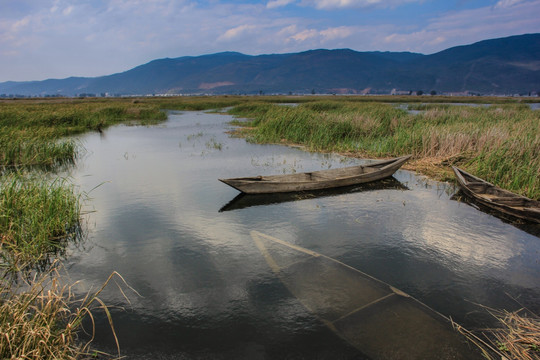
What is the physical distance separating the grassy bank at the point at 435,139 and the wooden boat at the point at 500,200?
3.72 feet

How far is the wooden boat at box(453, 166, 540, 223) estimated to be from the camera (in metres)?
8.38

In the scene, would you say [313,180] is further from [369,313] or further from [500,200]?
[369,313]

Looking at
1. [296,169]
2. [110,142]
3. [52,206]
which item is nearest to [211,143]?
[110,142]

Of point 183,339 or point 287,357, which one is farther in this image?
point 183,339

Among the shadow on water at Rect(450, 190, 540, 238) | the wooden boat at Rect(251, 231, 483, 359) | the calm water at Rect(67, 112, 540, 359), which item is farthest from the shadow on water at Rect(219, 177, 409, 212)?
the wooden boat at Rect(251, 231, 483, 359)

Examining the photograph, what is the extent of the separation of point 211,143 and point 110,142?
7.17 meters

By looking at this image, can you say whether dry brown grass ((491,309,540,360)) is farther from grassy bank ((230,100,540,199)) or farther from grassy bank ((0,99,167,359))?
grassy bank ((230,100,540,199))

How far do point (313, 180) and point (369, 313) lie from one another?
688 centimetres

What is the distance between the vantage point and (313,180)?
37.6 feet

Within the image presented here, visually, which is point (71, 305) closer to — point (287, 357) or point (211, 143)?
point (287, 357)

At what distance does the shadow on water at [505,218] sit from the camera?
8273 millimetres

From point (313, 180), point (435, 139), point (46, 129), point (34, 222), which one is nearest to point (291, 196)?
point (313, 180)

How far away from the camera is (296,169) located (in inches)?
575

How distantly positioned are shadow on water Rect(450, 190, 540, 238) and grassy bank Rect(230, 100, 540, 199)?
1.50m
